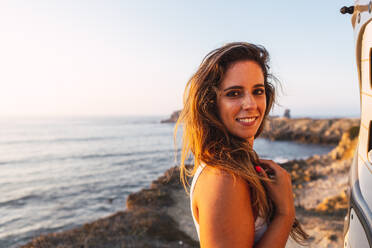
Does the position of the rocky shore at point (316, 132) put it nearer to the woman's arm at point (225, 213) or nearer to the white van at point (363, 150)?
the white van at point (363, 150)

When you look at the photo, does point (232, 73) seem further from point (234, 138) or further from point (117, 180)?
point (117, 180)

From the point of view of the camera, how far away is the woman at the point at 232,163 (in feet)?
3.66

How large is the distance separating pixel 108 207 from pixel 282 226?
1426cm

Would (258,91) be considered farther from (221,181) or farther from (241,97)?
(221,181)

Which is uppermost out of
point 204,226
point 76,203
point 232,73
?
point 232,73

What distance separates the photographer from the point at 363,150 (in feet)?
4.83

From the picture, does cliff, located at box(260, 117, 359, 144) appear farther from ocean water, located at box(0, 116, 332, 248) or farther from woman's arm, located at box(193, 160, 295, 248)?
woman's arm, located at box(193, 160, 295, 248)

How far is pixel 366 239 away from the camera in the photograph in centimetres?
121

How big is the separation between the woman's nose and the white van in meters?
0.64

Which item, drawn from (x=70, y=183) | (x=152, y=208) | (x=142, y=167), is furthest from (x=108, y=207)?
(x=142, y=167)

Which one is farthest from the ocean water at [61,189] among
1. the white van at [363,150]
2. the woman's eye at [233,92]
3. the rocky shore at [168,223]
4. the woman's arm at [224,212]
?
the woman's eye at [233,92]

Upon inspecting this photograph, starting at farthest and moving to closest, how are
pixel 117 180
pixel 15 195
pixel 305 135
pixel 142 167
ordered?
pixel 305 135, pixel 142 167, pixel 117 180, pixel 15 195

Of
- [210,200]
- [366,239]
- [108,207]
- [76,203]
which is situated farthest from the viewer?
[76,203]

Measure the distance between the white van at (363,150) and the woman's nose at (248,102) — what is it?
25.0 inches
